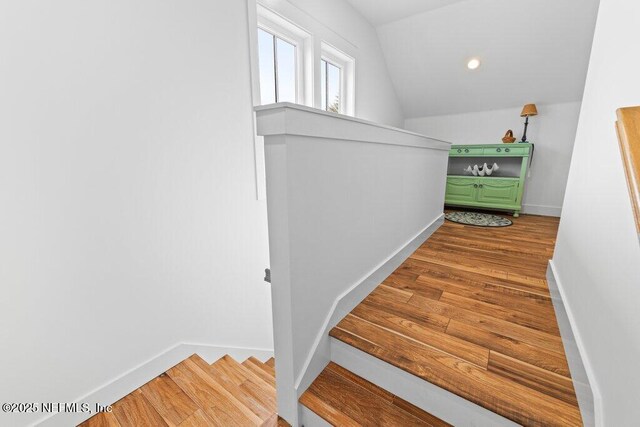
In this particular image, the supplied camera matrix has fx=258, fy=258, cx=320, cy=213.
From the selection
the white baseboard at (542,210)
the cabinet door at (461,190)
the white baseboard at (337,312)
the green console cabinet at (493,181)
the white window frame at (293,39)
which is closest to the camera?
the white baseboard at (337,312)

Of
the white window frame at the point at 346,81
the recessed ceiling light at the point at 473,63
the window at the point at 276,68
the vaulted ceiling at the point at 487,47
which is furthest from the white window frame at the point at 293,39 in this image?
the recessed ceiling light at the point at 473,63

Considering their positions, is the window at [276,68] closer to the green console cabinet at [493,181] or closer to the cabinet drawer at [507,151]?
the green console cabinet at [493,181]

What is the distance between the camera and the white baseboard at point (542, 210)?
11.1ft

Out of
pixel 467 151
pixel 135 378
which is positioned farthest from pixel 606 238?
pixel 467 151

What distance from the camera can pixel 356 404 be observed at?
939 millimetres

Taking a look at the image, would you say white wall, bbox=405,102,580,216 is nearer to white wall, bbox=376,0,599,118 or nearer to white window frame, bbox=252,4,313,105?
white wall, bbox=376,0,599,118

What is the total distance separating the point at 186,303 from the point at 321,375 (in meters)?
0.98

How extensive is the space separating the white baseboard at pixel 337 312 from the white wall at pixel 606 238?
81cm

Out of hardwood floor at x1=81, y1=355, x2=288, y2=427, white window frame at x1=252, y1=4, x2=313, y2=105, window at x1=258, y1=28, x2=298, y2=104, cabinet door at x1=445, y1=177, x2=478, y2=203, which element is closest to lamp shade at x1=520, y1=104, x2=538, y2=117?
cabinet door at x1=445, y1=177, x2=478, y2=203

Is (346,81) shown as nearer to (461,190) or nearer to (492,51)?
(492,51)

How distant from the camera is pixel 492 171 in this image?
12.2 feet

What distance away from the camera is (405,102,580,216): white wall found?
3.24 metres

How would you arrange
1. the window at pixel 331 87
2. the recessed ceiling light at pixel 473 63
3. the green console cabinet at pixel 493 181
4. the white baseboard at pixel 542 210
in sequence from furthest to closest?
the white baseboard at pixel 542 210 < the green console cabinet at pixel 493 181 < the recessed ceiling light at pixel 473 63 < the window at pixel 331 87

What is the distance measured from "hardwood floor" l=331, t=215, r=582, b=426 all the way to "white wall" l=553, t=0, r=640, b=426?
0.43 feet
